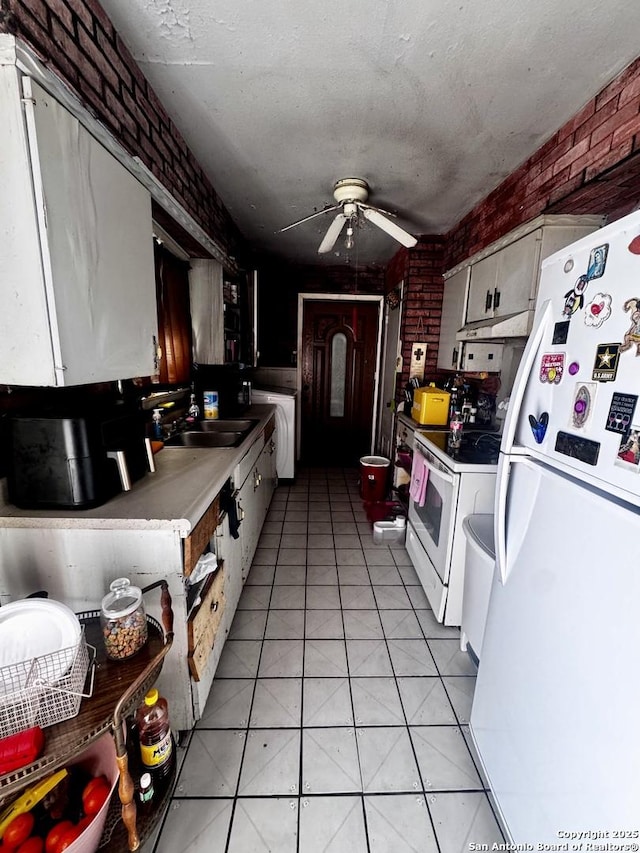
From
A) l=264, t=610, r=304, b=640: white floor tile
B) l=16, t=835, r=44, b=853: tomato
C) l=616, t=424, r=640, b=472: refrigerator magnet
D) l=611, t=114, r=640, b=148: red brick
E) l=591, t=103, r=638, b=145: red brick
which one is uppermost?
l=591, t=103, r=638, b=145: red brick

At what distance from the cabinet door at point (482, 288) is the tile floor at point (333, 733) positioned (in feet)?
5.99

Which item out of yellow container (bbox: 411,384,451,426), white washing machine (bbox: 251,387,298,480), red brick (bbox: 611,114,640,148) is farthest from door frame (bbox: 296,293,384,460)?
red brick (bbox: 611,114,640,148)

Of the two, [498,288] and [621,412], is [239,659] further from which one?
[498,288]

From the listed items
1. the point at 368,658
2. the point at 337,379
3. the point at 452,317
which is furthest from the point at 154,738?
the point at 337,379

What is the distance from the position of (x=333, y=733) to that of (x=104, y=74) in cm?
244

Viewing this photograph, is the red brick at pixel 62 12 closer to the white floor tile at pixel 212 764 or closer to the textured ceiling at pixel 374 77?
the textured ceiling at pixel 374 77

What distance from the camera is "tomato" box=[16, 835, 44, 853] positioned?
805mm

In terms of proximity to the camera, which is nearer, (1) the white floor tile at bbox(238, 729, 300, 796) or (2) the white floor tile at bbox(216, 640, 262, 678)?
(1) the white floor tile at bbox(238, 729, 300, 796)

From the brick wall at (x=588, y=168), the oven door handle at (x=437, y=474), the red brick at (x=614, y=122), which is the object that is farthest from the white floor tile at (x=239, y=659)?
the red brick at (x=614, y=122)

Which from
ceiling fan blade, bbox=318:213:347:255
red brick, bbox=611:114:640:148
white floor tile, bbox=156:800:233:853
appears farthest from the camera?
ceiling fan blade, bbox=318:213:347:255

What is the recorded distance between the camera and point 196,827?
106 centimetres

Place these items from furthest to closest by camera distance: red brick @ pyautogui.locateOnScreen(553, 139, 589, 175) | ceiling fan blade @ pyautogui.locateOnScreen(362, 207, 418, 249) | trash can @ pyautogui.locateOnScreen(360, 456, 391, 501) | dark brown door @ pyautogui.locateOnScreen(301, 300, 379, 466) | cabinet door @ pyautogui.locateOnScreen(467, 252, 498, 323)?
dark brown door @ pyautogui.locateOnScreen(301, 300, 379, 466) → trash can @ pyautogui.locateOnScreen(360, 456, 391, 501) → cabinet door @ pyautogui.locateOnScreen(467, 252, 498, 323) → ceiling fan blade @ pyautogui.locateOnScreen(362, 207, 418, 249) → red brick @ pyautogui.locateOnScreen(553, 139, 589, 175)

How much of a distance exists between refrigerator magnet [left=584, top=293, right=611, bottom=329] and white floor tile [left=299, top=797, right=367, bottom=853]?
1.55 m

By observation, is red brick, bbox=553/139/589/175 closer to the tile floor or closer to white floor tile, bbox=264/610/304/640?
the tile floor
